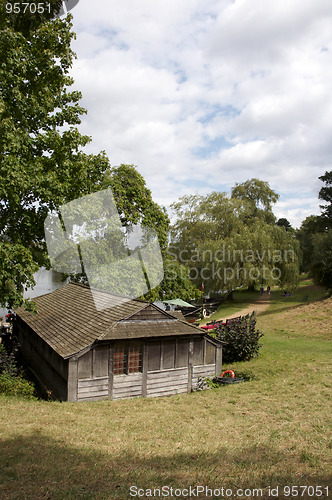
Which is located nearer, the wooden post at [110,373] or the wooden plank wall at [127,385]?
the wooden post at [110,373]

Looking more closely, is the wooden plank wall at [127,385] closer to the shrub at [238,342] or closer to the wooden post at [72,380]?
the wooden post at [72,380]

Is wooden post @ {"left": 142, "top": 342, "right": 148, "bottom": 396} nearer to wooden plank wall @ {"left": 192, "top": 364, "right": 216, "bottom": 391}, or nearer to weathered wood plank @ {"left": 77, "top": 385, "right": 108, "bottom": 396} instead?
weathered wood plank @ {"left": 77, "top": 385, "right": 108, "bottom": 396}

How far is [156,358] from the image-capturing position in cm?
1389

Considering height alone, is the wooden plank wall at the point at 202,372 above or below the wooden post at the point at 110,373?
below

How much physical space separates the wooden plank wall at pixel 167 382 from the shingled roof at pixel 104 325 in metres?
1.66

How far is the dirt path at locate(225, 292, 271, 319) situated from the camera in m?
33.3

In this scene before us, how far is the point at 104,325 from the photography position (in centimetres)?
1348

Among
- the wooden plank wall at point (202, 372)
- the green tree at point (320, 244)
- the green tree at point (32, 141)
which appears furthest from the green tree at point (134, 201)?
the green tree at point (320, 244)

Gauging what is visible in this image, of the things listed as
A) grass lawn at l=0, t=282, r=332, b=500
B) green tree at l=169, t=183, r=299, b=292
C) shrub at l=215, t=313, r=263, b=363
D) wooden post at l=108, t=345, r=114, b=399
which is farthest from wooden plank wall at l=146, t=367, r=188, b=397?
green tree at l=169, t=183, r=299, b=292

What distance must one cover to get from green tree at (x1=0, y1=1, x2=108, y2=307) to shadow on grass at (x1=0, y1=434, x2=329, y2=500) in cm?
664

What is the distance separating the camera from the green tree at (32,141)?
1238 cm

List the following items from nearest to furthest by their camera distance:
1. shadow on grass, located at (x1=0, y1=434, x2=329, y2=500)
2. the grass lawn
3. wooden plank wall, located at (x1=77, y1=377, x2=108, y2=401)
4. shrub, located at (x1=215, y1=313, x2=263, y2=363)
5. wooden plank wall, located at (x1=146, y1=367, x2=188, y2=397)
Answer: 1. shadow on grass, located at (x1=0, y1=434, x2=329, y2=500)
2. the grass lawn
3. wooden plank wall, located at (x1=77, y1=377, x2=108, y2=401)
4. wooden plank wall, located at (x1=146, y1=367, x2=188, y2=397)
5. shrub, located at (x1=215, y1=313, x2=263, y2=363)

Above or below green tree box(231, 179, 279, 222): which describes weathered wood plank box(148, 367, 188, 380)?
below

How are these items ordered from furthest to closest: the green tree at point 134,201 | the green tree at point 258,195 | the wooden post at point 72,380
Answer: the green tree at point 258,195, the green tree at point 134,201, the wooden post at point 72,380
